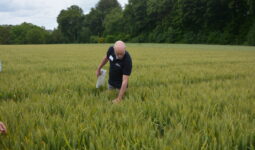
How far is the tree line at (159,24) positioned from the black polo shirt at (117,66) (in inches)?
1602

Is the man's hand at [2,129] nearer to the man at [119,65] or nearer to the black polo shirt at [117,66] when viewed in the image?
the man at [119,65]

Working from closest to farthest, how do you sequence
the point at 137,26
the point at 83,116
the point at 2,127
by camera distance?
the point at 2,127
the point at 83,116
the point at 137,26

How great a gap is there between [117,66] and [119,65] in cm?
8

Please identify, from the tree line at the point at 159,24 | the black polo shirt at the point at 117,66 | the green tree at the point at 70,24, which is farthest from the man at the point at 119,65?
the green tree at the point at 70,24

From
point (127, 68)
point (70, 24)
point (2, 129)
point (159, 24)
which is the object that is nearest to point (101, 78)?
point (127, 68)

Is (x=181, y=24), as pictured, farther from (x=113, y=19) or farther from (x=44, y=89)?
(x=44, y=89)

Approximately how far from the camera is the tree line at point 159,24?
48312mm

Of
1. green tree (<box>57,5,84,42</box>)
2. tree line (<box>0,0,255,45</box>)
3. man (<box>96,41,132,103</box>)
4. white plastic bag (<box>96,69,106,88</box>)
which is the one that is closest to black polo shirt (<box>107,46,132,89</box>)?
man (<box>96,41,132,103</box>)

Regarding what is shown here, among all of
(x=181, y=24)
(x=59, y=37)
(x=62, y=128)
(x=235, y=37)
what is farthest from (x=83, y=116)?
(x=59, y=37)

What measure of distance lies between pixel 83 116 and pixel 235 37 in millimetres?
49300

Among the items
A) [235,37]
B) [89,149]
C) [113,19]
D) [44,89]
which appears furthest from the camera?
[113,19]

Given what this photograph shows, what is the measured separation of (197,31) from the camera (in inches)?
2194

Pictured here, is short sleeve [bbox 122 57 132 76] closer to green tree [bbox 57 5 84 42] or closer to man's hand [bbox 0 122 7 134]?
man's hand [bbox 0 122 7 134]

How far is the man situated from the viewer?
4246mm
